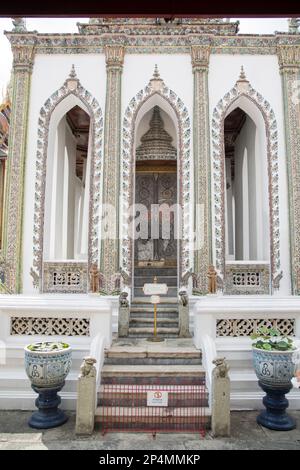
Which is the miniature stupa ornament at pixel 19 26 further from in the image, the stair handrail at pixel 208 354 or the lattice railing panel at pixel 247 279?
the stair handrail at pixel 208 354

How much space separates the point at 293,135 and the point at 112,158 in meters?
3.96

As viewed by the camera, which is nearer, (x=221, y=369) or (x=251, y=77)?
(x=221, y=369)

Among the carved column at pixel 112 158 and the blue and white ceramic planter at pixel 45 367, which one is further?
the carved column at pixel 112 158

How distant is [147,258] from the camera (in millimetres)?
10984

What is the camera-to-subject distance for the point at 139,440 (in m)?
4.68

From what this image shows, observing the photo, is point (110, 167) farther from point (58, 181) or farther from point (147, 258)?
point (147, 258)

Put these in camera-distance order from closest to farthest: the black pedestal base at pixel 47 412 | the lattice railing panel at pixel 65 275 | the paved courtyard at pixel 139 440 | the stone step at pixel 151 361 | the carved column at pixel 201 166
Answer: the paved courtyard at pixel 139 440 < the black pedestal base at pixel 47 412 < the stone step at pixel 151 361 < the carved column at pixel 201 166 < the lattice railing panel at pixel 65 275

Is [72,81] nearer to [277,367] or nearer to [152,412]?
[152,412]

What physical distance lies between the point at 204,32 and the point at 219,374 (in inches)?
288

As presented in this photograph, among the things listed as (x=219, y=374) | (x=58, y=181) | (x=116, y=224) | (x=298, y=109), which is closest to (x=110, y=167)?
(x=116, y=224)

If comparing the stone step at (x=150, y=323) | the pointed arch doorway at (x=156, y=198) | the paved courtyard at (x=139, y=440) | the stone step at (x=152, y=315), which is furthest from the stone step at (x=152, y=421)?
the pointed arch doorway at (x=156, y=198)

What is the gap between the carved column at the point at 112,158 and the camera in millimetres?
8633

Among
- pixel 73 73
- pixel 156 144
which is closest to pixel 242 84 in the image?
pixel 156 144

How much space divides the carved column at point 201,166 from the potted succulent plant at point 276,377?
10.6 ft
